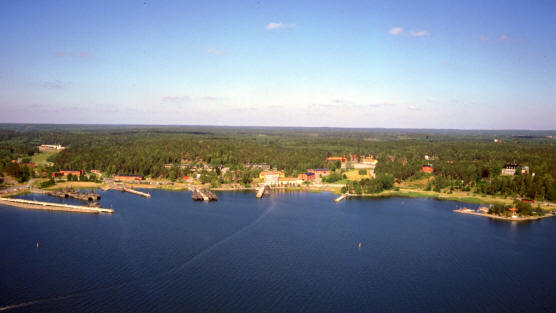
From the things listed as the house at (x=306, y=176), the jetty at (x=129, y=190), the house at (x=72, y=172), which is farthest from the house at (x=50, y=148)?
the house at (x=306, y=176)

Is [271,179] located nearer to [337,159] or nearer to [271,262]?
[337,159]

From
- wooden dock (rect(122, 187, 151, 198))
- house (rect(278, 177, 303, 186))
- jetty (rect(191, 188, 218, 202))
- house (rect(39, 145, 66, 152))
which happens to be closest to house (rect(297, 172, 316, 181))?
house (rect(278, 177, 303, 186))

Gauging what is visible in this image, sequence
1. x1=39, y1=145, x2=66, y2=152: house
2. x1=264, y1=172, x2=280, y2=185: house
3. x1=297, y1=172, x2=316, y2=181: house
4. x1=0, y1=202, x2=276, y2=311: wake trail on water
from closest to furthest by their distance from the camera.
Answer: x1=0, y1=202, x2=276, y2=311: wake trail on water → x1=264, y1=172, x2=280, y2=185: house → x1=297, y1=172, x2=316, y2=181: house → x1=39, y1=145, x2=66, y2=152: house

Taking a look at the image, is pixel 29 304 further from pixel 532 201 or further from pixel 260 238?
pixel 532 201

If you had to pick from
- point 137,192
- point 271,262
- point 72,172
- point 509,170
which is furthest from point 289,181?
point 509,170

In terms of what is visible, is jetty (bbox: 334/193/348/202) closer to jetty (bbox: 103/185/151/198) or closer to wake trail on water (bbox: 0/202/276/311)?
wake trail on water (bbox: 0/202/276/311)

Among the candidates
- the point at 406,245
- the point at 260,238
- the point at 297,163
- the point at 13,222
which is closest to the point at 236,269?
the point at 260,238

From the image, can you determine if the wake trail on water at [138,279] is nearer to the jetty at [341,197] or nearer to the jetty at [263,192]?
the jetty at [263,192]
